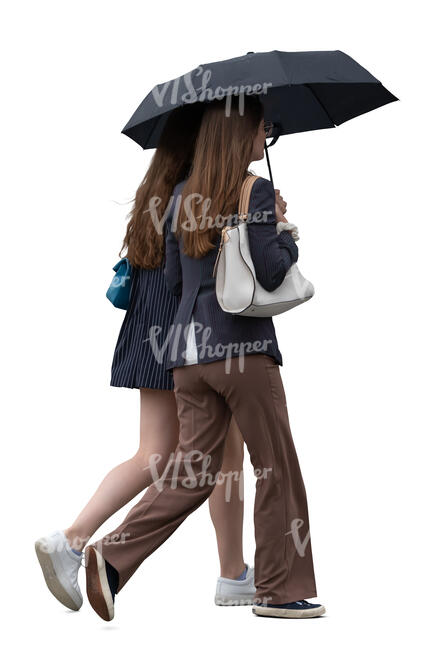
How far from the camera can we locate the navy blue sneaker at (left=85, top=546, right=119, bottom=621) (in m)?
5.90

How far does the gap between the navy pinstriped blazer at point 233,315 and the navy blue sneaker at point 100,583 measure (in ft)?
3.18

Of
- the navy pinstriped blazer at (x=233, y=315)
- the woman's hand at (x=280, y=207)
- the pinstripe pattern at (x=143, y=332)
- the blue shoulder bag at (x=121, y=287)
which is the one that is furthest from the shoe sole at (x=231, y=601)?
the woman's hand at (x=280, y=207)

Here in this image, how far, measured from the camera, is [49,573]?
244 inches

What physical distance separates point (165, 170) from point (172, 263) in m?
0.49

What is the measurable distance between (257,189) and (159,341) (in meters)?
→ 1.01

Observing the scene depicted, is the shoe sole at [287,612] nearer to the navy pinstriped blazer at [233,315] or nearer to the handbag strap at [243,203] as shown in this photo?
the navy pinstriped blazer at [233,315]

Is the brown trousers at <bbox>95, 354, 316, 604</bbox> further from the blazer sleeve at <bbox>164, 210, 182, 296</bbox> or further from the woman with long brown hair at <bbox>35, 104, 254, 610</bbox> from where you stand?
the blazer sleeve at <bbox>164, 210, 182, 296</bbox>

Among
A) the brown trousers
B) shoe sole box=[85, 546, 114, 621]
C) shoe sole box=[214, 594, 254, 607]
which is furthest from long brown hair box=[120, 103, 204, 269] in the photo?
shoe sole box=[214, 594, 254, 607]

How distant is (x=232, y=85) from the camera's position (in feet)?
19.4

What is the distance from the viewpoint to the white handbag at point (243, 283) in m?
5.79

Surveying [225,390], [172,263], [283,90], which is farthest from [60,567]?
[283,90]

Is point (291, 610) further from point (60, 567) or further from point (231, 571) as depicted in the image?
point (60, 567)

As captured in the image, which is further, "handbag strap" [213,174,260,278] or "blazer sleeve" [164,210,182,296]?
"blazer sleeve" [164,210,182,296]

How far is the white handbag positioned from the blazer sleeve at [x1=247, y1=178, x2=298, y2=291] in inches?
1.0
